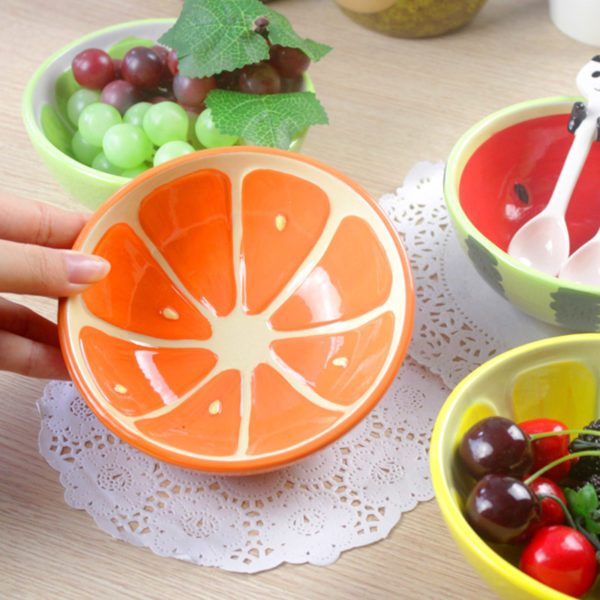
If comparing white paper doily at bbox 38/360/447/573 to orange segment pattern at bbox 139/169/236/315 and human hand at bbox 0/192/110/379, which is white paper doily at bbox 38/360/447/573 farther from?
orange segment pattern at bbox 139/169/236/315

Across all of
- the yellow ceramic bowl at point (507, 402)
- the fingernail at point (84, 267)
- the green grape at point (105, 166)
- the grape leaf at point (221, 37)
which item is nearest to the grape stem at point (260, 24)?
the grape leaf at point (221, 37)

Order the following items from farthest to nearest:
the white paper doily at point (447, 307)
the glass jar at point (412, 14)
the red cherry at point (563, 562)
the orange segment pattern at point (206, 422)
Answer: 1. the glass jar at point (412, 14)
2. the white paper doily at point (447, 307)
3. the orange segment pattern at point (206, 422)
4. the red cherry at point (563, 562)

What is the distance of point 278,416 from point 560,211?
0.35 m

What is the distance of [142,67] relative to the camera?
2.63ft

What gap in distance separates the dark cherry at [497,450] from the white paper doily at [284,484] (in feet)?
0.45

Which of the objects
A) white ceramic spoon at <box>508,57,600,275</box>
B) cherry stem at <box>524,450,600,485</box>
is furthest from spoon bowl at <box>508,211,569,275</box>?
cherry stem at <box>524,450,600,485</box>

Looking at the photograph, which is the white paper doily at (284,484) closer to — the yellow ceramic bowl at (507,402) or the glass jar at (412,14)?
the yellow ceramic bowl at (507,402)

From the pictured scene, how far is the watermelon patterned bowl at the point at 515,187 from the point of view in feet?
2.17

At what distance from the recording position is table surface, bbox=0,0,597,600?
60 cm

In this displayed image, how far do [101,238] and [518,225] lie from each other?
431 millimetres

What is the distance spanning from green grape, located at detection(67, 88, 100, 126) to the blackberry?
1.94 ft

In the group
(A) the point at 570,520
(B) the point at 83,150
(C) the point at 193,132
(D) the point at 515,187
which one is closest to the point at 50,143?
(B) the point at 83,150

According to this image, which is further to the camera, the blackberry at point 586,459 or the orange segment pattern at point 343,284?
the orange segment pattern at point 343,284

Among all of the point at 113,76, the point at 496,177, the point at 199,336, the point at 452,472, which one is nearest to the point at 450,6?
the point at 496,177
